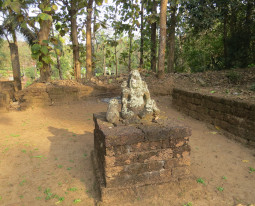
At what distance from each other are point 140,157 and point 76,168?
1.64m

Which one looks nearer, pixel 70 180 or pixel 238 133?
pixel 70 180

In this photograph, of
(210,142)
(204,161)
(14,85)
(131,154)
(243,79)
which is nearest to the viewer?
(131,154)

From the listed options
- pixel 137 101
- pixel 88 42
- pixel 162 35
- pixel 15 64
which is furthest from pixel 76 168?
pixel 15 64

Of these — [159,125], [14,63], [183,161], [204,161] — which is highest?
[14,63]

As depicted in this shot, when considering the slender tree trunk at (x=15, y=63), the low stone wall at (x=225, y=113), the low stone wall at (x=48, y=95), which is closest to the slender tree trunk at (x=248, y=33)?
the low stone wall at (x=225, y=113)

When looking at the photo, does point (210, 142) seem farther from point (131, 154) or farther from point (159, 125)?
point (131, 154)

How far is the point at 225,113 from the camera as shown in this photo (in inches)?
220

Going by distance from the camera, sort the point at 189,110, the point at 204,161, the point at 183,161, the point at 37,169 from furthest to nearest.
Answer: the point at 189,110, the point at 204,161, the point at 37,169, the point at 183,161

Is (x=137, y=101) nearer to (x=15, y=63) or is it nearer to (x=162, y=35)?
(x=162, y=35)

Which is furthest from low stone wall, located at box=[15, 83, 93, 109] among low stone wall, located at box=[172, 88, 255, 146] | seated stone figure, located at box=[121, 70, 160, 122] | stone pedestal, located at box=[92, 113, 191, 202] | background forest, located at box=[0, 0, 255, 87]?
stone pedestal, located at box=[92, 113, 191, 202]

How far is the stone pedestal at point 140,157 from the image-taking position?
9.30 ft

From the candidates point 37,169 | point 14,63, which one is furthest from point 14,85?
point 37,169

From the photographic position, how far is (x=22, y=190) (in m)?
3.24

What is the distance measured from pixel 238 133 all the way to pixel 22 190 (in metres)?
5.03
